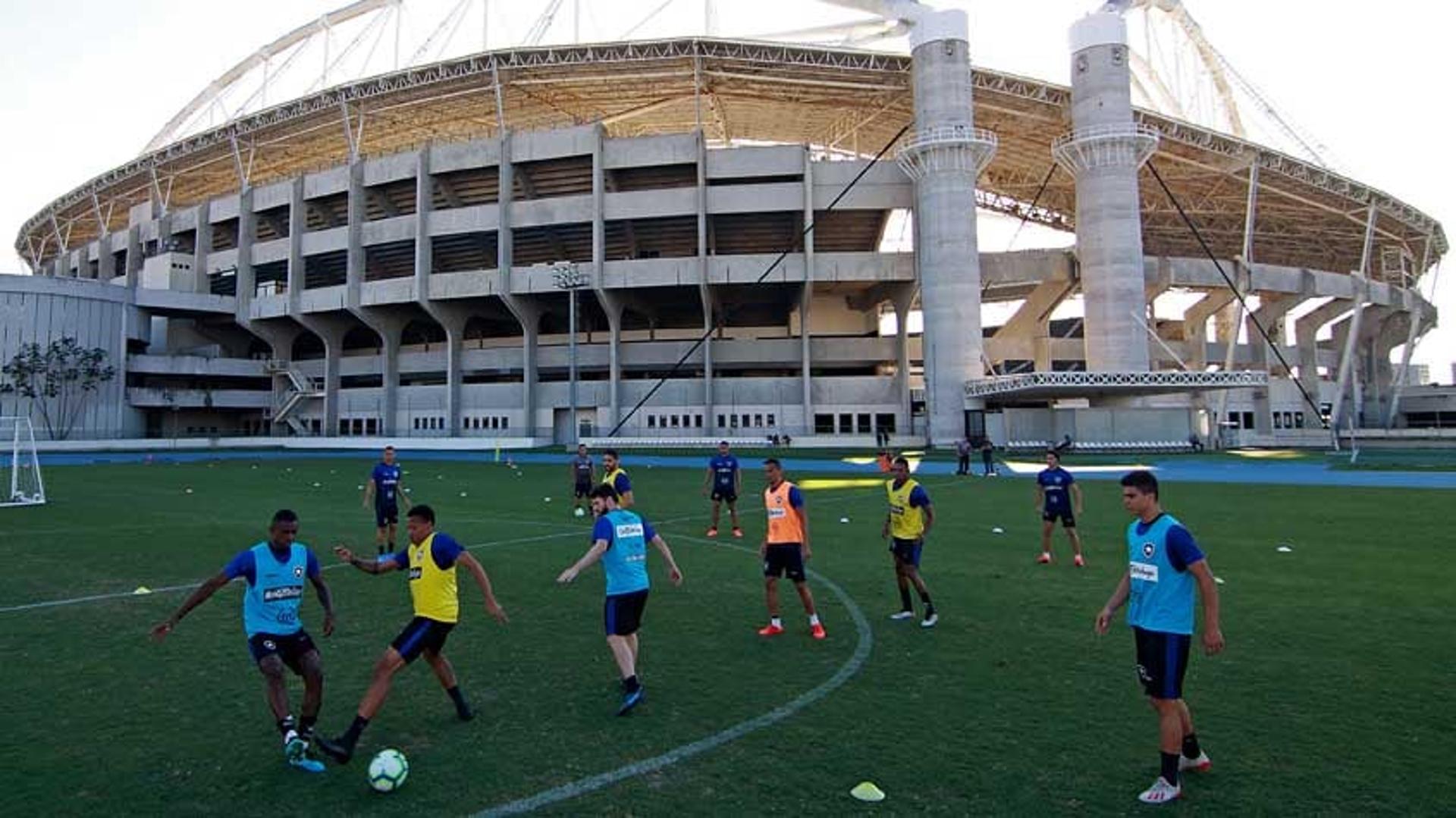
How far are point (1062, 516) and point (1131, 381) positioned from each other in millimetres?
31255

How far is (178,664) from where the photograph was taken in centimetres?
693

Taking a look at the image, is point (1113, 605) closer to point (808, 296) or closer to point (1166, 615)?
point (1166, 615)

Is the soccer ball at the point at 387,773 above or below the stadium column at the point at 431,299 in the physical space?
below

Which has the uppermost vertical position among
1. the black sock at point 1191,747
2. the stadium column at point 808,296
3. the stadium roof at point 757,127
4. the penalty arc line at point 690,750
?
the stadium roof at point 757,127

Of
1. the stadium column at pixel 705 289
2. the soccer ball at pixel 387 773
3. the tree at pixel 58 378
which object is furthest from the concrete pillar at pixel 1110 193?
the tree at pixel 58 378

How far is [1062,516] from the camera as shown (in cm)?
1202

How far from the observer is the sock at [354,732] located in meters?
4.82

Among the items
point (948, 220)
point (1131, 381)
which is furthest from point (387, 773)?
point (948, 220)

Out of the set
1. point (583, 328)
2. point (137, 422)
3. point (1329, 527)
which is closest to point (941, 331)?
point (583, 328)

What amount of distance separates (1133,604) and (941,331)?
137 ft

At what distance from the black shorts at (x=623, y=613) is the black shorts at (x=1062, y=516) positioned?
8471mm

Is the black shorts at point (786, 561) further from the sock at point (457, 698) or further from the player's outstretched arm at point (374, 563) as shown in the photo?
the player's outstretched arm at point (374, 563)

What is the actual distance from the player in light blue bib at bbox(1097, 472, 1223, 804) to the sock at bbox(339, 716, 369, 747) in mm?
4759

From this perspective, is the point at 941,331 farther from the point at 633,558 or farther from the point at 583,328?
the point at 633,558
